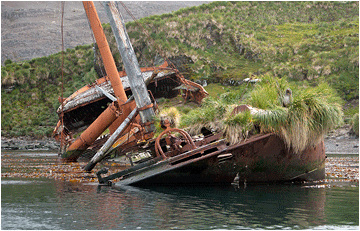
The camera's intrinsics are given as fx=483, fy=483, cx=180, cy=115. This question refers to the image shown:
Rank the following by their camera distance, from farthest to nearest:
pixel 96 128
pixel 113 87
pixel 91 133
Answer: pixel 91 133 < pixel 113 87 < pixel 96 128

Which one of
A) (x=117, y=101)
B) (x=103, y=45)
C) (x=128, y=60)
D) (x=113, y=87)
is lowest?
(x=117, y=101)

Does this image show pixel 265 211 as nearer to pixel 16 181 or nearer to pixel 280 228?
pixel 280 228

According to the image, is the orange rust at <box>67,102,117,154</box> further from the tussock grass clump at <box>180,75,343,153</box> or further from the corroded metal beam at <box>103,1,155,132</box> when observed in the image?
the tussock grass clump at <box>180,75,343,153</box>

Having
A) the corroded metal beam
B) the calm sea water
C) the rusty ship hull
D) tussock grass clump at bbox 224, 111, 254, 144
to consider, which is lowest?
the calm sea water

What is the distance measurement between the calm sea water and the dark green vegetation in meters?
32.0

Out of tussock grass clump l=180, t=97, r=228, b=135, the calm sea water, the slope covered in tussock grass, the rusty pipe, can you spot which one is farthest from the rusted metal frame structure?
the slope covered in tussock grass

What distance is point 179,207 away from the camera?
31.3ft

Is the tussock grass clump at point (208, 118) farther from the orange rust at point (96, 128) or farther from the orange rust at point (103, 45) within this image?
the orange rust at point (103, 45)

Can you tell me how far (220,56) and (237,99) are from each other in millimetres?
46165

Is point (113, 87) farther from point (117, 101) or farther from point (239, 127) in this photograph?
point (239, 127)

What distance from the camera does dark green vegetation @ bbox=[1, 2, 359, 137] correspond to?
51.2 meters

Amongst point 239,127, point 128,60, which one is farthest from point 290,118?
point 128,60

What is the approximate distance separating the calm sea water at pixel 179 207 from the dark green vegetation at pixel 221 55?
31985 millimetres

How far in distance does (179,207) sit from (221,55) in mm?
52881
